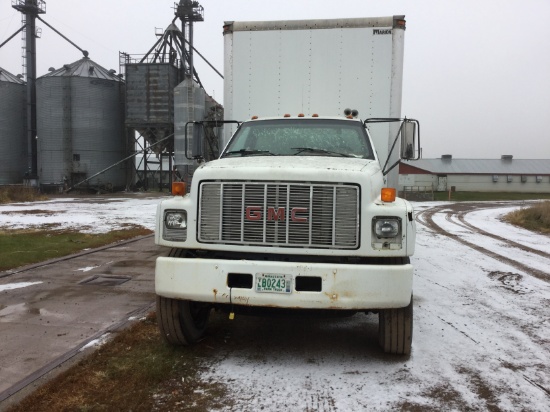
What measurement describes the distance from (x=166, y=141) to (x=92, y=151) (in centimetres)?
667

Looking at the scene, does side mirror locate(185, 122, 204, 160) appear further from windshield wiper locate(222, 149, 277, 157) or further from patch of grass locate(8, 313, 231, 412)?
patch of grass locate(8, 313, 231, 412)

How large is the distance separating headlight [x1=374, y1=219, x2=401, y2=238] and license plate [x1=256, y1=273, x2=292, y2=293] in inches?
33.1

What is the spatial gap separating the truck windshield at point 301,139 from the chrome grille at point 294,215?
1.18m

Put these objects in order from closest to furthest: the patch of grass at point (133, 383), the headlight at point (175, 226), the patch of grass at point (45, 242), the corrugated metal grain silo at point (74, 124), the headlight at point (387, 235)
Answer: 1. the patch of grass at point (133, 383)
2. the headlight at point (387, 235)
3. the headlight at point (175, 226)
4. the patch of grass at point (45, 242)
5. the corrugated metal grain silo at point (74, 124)

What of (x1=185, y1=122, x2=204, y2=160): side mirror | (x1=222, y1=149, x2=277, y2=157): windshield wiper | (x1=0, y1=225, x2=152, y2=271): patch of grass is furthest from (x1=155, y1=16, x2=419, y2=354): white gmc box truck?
(x1=0, y1=225, x2=152, y2=271): patch of grass

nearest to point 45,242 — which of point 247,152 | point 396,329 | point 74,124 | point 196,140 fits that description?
point 196,140

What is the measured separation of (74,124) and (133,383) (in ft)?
130

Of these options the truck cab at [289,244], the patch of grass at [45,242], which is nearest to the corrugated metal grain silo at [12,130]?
the patch of grass at [45,242]

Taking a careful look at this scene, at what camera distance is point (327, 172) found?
390cm

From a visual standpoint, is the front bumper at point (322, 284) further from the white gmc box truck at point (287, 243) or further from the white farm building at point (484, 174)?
Result: the white farm building at point (484, 174)

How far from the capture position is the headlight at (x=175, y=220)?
4.11 m

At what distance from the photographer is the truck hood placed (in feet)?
12.7

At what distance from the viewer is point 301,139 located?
212 inches

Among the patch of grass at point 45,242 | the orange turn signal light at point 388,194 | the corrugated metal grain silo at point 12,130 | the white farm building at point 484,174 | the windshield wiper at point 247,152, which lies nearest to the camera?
the orange turn signal light at point 388,194
